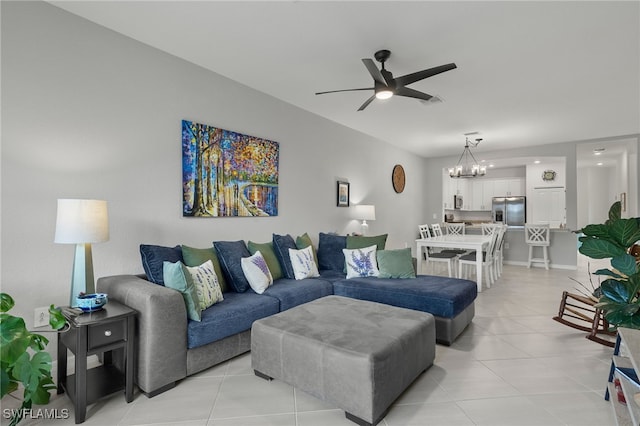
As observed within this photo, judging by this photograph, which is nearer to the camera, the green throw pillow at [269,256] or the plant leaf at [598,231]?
the plant leaf at [598,231]

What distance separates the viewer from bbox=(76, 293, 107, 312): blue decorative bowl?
6.45ft

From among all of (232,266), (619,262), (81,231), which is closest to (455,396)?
(619,262)

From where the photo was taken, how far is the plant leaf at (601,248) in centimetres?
177

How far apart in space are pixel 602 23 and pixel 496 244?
148 inches

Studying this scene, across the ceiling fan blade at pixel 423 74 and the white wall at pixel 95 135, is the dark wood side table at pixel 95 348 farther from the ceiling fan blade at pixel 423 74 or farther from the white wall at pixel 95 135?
the ceiling fan blade at pixel 423 74

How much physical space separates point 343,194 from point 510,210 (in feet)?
17.8

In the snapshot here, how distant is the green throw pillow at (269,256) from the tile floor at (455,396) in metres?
0.99

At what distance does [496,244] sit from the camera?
558 cm

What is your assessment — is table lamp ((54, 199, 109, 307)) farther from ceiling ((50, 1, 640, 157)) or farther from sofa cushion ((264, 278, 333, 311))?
ceiling ((50, 1, 640, 157))

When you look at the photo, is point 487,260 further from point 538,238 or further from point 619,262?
point 619,262

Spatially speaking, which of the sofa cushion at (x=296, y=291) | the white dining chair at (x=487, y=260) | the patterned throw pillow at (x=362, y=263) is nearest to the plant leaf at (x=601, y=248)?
the patterned throw pillow at (x=362, y=263)

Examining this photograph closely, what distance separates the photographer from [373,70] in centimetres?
262

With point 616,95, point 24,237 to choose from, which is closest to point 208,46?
point 24,237

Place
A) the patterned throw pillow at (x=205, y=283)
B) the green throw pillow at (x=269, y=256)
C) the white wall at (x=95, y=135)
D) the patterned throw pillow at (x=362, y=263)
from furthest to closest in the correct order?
1. the patterned throw pillow at (x=362, y=263)
2. the green throw pillow at (x=269, y=256)
3. the patterned throw pillow at (x=205, y=283)
4. the white wall at (x=95, y=135)
